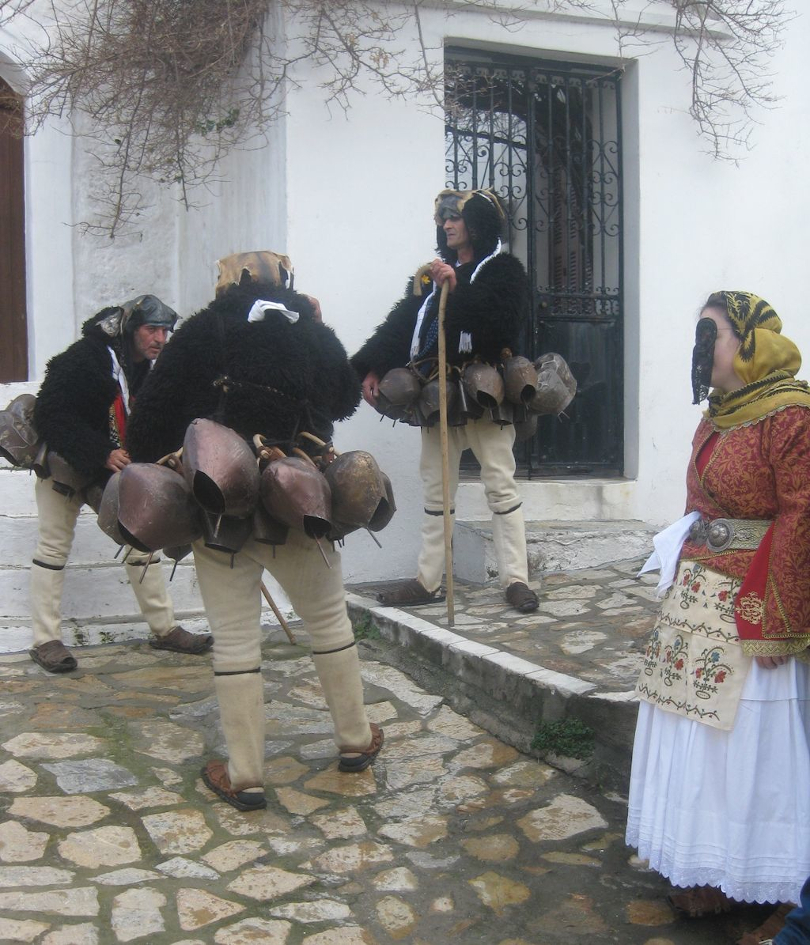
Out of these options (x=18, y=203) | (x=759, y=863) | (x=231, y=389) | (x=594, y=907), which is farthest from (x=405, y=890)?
(x=18, y=203)

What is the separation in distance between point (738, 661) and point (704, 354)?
0.89 meters

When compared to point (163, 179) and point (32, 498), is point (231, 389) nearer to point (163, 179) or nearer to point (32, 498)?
point (32, 498)

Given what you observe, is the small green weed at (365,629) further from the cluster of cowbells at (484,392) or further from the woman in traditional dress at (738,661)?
the woman in traditional dress at (738,661)

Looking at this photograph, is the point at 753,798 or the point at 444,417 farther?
the point at 444,417

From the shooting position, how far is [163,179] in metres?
7.23

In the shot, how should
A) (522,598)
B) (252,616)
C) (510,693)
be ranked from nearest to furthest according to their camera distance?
1. (252,616)
2. (510,693)
3. (522,598)

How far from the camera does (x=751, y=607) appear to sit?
2.75m

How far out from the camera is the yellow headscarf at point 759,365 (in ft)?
9.29

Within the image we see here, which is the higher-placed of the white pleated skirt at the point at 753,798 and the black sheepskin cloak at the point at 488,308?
the black sheepskin cloak at the point at 488,308

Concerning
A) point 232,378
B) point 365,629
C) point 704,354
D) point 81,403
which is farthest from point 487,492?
point 704,354

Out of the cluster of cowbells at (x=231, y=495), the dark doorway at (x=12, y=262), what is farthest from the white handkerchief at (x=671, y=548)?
the dark doorway at (x=12, y=262)

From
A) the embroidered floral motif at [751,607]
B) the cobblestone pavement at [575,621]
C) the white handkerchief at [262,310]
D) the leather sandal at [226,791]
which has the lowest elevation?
the leather sandal at [226,791]

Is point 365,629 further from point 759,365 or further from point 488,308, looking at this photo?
point 759,365

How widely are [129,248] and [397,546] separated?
3057 mm
